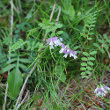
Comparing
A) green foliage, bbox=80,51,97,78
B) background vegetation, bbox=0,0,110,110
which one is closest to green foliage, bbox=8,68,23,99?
background vegetation, bbox=0,0,110,110

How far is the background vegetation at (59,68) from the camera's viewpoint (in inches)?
72.1

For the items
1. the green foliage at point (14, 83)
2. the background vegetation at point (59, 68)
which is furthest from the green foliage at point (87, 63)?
the green foliage at point (14, 83)

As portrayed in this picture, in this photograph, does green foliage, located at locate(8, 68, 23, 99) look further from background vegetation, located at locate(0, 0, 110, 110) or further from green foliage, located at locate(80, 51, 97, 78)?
green foliage, located at locate(80, 51, 97, 78)

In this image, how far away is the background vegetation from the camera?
1830mm

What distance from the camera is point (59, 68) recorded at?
194 cm

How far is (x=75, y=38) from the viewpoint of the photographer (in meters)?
2.02

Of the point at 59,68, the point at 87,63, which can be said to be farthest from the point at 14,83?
the point at 87,63

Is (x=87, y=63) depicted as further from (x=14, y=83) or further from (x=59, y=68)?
(x=14, y=83)

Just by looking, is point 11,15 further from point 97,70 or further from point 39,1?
point 97,70

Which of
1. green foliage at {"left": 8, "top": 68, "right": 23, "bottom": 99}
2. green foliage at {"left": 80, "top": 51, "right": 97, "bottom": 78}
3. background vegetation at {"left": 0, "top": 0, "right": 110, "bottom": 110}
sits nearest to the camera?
green foliage at {"left": 80, "top": 51, "right": 97, "bottom": 78}

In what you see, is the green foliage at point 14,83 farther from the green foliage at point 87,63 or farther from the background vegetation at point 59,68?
the green foliage at point 87,63

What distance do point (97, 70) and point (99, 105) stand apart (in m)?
0.43

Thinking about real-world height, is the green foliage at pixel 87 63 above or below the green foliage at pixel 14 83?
above

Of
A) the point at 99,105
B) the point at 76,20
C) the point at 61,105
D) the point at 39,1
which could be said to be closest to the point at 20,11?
the point at 39,1
